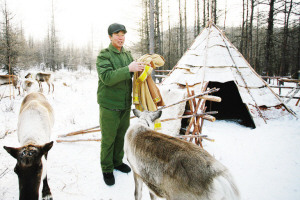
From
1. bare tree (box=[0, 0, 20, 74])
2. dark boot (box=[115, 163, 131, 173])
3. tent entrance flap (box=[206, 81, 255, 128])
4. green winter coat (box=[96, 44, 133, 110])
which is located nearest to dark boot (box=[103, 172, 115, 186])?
dark boot (box=[115, 163, 131, 173])

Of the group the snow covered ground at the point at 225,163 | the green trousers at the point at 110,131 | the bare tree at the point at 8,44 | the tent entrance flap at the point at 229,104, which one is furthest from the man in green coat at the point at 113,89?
the bare tree at the point at 8,44

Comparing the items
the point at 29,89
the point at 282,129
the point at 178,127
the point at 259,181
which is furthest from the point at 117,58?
the point at 29,89

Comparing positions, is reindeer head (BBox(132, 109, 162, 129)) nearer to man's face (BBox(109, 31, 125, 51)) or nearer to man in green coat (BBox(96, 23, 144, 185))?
man in green coat (BBox(96, 23, 144, 185))

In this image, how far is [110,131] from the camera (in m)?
2.83

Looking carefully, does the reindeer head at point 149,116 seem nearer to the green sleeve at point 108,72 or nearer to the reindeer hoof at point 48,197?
the green sleeve at point 108,72

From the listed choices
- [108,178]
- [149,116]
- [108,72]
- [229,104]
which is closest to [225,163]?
[149,116]

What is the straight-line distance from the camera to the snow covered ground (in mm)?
2949

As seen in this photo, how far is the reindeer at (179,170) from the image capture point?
1.36 meters

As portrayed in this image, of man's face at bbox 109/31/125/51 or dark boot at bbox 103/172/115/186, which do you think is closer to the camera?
man's face at bbox 109/31/125/51

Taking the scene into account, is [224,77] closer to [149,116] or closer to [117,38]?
[149,116]

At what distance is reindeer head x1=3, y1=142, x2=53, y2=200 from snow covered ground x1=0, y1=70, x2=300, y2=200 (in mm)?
1024

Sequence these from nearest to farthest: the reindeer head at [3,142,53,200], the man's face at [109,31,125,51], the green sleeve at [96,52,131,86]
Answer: the reindeer head at [3,142,53,200]
the green sleeve at [96,52,131,86]
the man's face at [109,31,125,51]

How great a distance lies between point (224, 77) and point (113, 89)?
4.44 m

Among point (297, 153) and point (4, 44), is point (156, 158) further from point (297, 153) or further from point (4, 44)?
point (4, 44)
